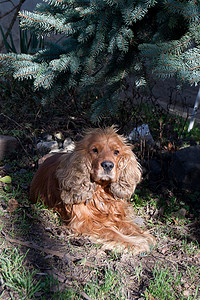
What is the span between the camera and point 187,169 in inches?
153

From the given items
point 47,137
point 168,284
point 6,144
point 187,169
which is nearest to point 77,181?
point 168,284

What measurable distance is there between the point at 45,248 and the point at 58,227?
1.29ft

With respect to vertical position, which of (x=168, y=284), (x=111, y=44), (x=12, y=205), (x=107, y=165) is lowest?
(x=12, y=205)

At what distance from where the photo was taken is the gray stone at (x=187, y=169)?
3.88m

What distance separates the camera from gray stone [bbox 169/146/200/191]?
3.88 meters

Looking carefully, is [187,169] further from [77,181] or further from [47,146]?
[47,146]

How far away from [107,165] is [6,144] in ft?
7.18

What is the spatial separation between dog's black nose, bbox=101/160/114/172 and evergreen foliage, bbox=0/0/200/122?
860 mm

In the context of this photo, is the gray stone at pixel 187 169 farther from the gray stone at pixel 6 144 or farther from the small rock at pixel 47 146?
the gray stone at pixel 6 144

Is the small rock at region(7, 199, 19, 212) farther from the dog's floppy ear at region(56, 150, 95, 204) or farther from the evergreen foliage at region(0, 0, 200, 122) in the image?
the evergreen foliage at region(0, 0, 200, 122)

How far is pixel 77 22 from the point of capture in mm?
3312

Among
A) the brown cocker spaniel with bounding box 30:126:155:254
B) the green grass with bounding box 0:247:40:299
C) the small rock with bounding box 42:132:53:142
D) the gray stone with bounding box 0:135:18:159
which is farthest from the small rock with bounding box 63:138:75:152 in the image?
the green grass with bounding box 0:247:40:299

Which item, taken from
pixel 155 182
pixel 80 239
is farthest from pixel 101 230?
pixel 155 182

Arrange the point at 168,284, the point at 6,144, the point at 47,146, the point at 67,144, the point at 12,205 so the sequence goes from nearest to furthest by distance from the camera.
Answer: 1. the point at 168,284
2. the point at 12,205
3. the point at 6,144
4. the point at 47,146
5. the point at 67,144
